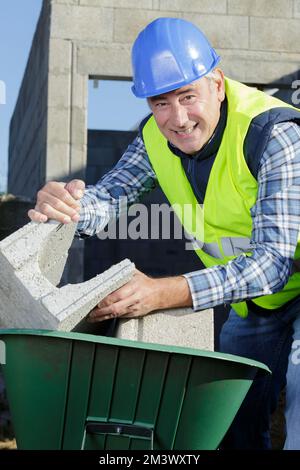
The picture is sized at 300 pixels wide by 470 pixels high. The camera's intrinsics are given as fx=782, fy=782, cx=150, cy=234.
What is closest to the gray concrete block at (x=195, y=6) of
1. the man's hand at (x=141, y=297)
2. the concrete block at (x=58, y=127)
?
the concrete block at (x=58, y=127)

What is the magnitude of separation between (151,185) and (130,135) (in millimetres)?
8710

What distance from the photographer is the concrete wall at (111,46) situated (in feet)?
20.7

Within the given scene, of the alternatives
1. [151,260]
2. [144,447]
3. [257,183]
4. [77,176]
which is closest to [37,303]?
[144,447]

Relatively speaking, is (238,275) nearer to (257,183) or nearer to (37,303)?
(257,183)

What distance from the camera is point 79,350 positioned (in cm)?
166

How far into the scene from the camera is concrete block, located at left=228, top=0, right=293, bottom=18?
6.59 m

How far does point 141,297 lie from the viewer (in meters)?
1.84

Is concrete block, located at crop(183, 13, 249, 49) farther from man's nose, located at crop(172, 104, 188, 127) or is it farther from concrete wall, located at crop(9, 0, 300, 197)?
man's nose, located at crop(172, 104, 188, 127)

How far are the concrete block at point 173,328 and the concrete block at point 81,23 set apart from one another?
4735 mm

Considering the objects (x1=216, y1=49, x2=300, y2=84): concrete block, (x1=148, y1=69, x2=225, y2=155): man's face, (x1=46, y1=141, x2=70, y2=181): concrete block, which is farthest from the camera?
(x1=216, y1=49, x2=300, y2=84): concrete block

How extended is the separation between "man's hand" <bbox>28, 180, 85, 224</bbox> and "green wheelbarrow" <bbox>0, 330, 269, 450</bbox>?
0.47 m

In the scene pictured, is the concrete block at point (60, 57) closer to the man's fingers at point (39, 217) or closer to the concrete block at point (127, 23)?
the concrete block at point (127, 23)
